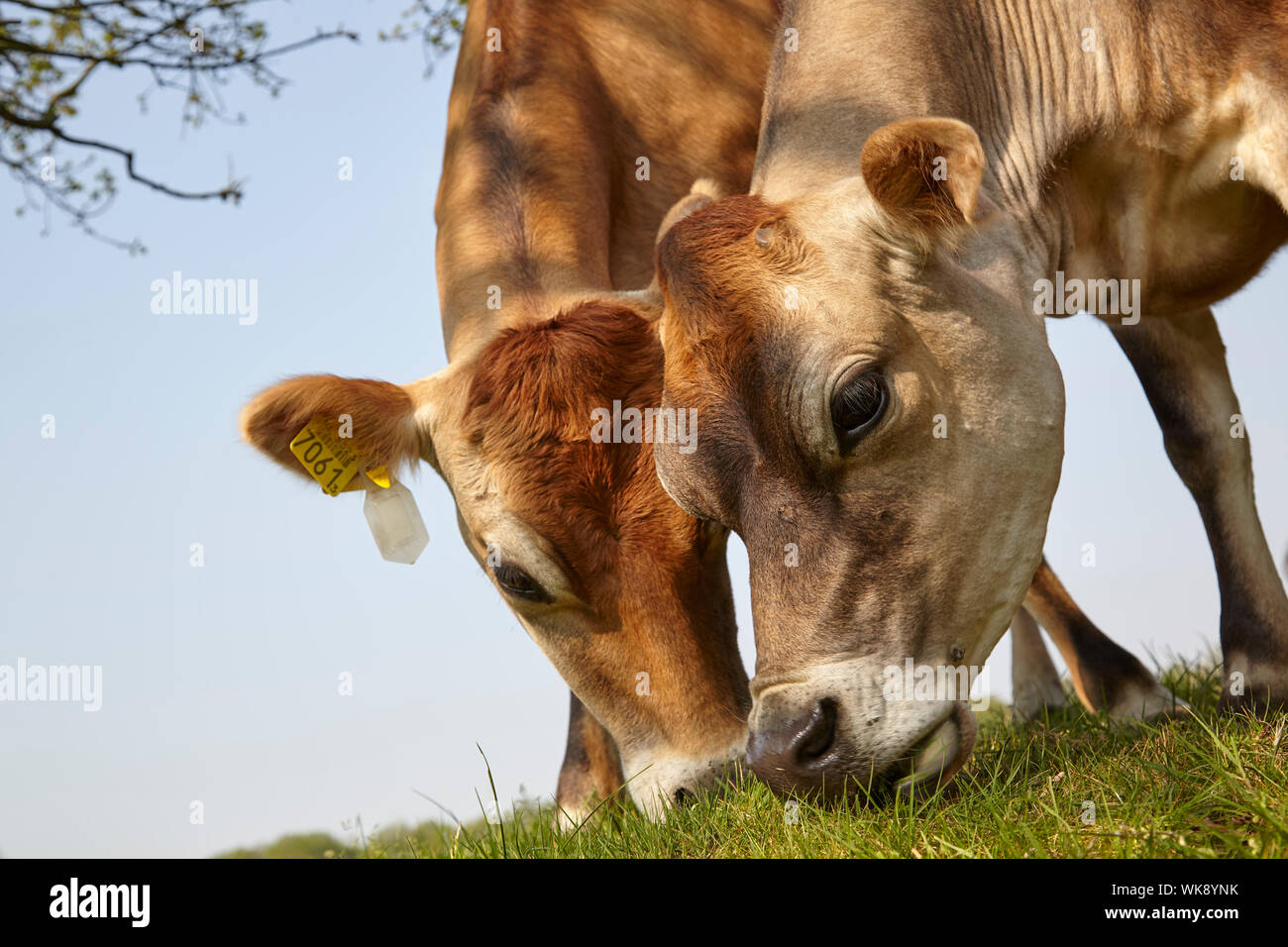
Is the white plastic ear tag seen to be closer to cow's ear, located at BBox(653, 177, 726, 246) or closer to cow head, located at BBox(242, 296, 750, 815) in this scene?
cow head, located at BBox(242, 296, 750, 815)

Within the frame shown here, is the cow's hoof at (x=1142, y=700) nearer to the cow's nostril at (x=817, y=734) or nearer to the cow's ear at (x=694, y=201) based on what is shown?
the cow's nostril at (x=817, y=734)

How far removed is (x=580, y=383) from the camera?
13.8 feet

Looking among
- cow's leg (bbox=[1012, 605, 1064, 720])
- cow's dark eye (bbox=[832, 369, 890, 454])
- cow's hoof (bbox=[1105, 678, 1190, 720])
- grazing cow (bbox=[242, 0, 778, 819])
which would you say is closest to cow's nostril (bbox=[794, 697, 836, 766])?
cow's dark eye (bbox=[832, 369, 890, 454])

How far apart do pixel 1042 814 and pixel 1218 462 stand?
2.70 metres

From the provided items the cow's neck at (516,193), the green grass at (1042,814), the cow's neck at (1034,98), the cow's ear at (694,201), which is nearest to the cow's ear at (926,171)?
the cow's neck at (1034,98)

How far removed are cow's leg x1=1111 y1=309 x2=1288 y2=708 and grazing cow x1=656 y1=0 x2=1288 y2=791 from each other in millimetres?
968

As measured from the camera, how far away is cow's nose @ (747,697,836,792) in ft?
10.9

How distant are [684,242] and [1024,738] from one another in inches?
80.0

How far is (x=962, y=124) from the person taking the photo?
3.38m

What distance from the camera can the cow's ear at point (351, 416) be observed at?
4668 millimetres

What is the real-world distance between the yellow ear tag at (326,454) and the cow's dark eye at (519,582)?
2.77ft

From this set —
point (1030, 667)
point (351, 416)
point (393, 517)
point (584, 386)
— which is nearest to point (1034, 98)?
point (584, 386)
